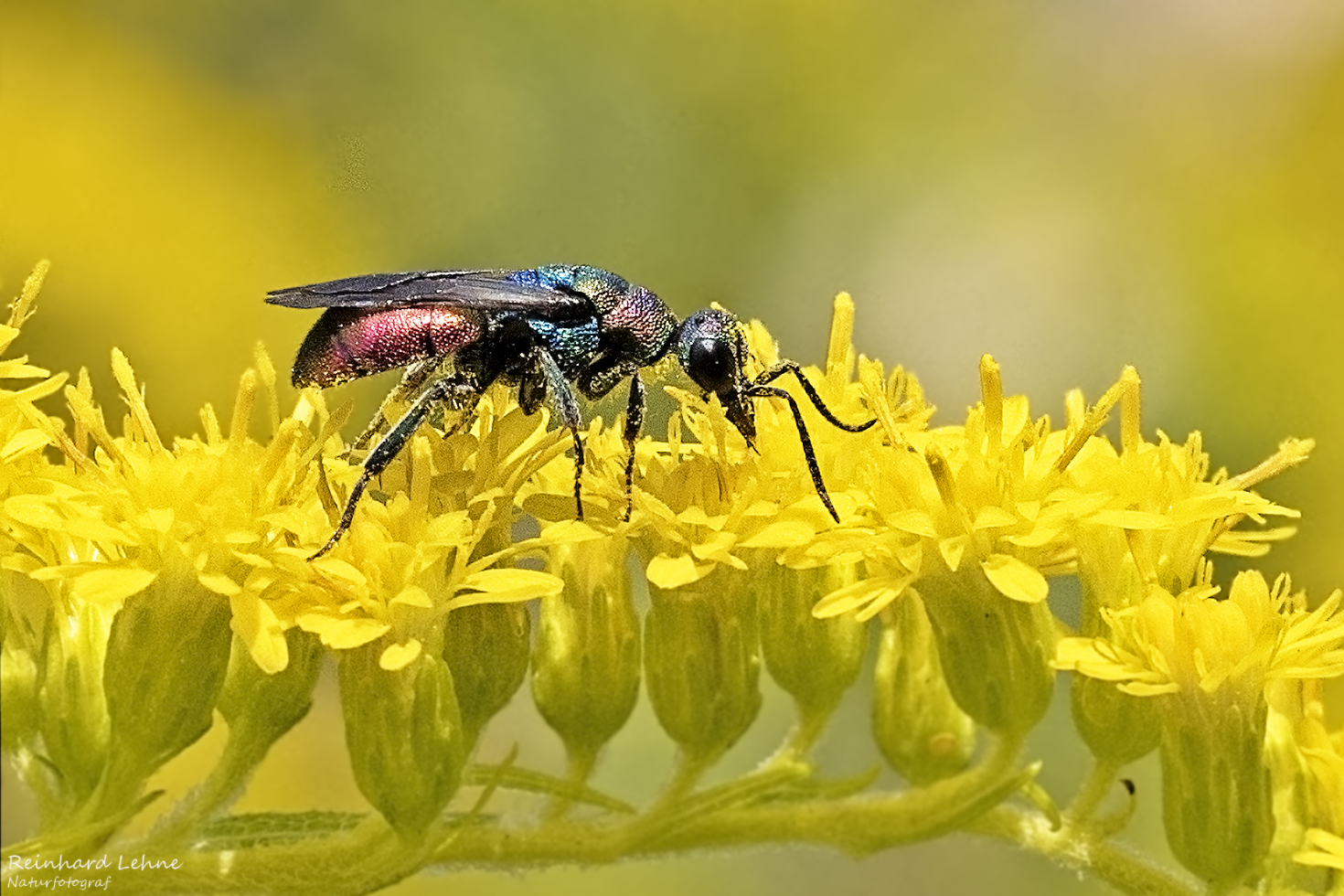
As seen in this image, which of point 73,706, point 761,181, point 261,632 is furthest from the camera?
point 761,181

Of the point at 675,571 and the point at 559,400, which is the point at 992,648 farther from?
the point at 559,400

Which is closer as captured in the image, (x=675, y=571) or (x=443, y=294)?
(x=675, y=571)

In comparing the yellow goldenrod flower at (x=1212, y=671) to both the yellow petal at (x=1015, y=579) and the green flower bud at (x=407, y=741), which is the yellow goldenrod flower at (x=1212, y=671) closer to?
the yellow petal at (x=1015, y=579)

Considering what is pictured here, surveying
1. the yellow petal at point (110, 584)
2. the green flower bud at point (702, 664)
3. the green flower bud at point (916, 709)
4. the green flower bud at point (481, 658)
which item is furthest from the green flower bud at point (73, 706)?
the green flower bud at point (916, 709)

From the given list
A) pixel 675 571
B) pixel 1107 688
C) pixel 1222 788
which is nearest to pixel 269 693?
pixel 675 571

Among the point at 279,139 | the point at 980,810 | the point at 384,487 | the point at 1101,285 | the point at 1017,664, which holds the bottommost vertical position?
the point at 980,810

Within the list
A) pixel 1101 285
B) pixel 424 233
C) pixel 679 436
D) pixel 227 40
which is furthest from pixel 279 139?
pixel 679 436

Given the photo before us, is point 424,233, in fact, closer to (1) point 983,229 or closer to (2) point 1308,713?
(1) point 983,229
